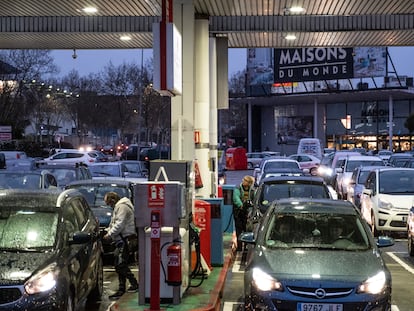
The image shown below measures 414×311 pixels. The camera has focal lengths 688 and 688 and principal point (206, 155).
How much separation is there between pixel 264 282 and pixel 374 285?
3.87 feet

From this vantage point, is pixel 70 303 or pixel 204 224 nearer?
pixel 70 303

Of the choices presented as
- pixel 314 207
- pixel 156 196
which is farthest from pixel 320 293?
pixel 156 196

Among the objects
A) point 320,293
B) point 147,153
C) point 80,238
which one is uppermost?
point 147,153

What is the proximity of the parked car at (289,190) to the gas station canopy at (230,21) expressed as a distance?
198 inches

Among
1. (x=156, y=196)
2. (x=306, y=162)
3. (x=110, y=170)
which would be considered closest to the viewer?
(x=156, y=196)

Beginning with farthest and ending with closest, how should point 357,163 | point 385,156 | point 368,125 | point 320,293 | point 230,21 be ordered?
point 368,125, point 385,156, point 357,163, point 230,21, point 320,293

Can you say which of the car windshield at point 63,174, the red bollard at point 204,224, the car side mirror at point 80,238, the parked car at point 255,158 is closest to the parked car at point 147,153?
the parked car at point 255,158

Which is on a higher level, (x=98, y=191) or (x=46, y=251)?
(x=98, y=191)

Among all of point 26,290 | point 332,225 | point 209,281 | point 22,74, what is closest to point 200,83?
point 209,281

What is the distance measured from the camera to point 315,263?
7.74 meters

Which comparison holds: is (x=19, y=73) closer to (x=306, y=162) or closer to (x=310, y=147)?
(x=310, y=147)

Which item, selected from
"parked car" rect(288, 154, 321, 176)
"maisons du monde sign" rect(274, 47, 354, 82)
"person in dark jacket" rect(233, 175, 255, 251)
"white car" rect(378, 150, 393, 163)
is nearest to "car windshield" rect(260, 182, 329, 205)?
"person in dark jacket" rect(233, 175, 255, 251)

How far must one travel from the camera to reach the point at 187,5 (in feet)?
53.3

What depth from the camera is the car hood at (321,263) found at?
7473 mm
